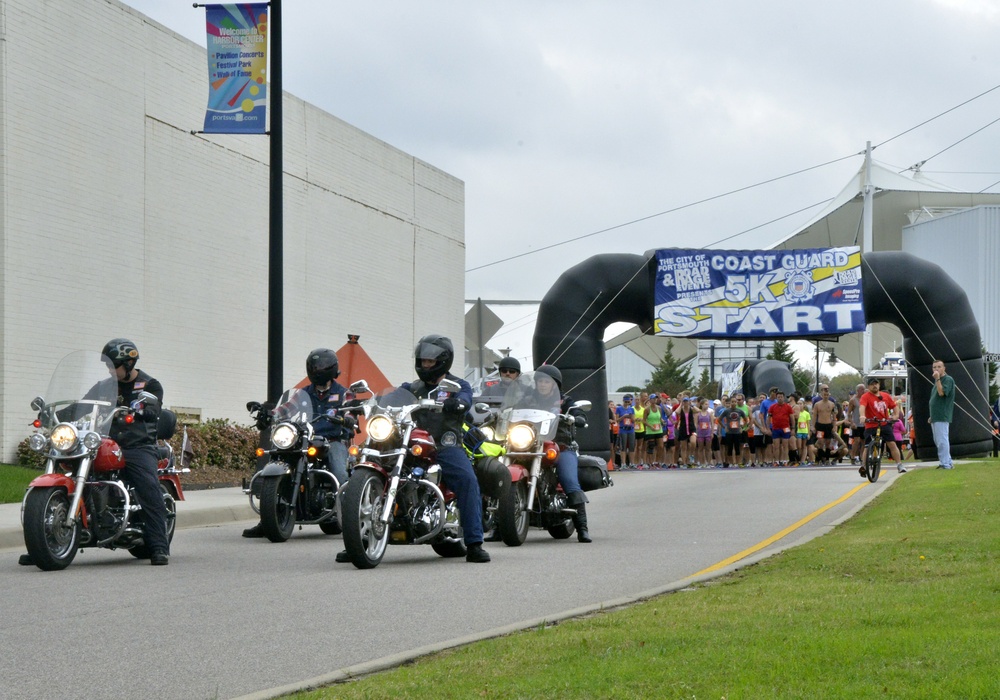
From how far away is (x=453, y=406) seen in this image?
10609 millimetres

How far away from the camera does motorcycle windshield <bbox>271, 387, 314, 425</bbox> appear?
513 inches

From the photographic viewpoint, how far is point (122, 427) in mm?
10750

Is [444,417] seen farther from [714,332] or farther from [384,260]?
[384,260]

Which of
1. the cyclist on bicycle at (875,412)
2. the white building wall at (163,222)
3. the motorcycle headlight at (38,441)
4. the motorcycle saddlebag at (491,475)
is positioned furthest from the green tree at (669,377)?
the motorcycle headlight at (38,441)

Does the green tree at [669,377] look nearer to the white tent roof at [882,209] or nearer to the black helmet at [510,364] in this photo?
the white tent roof at [882,209]

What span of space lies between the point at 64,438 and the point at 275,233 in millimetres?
8685

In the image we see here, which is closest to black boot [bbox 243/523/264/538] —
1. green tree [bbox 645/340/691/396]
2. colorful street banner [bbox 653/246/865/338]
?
colorful street banner [bbox 653/246/865/338]

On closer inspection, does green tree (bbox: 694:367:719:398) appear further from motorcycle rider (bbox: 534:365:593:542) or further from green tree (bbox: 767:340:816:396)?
motorcycle rider (bbox: 534:365:593:542)

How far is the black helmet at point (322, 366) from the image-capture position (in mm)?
13336

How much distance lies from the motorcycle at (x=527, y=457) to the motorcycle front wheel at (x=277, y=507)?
200cm

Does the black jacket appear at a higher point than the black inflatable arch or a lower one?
lower

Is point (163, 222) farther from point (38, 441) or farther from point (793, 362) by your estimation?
point (793, 362)

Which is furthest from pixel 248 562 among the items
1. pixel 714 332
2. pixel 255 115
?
pixel 714 332

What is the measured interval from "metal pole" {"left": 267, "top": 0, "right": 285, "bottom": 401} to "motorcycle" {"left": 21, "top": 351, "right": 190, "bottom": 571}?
23.8 feet
